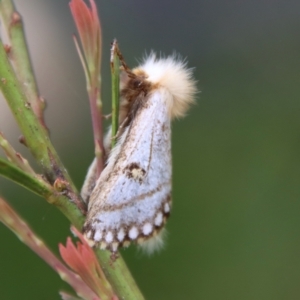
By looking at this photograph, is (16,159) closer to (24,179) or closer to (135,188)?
(24,179)

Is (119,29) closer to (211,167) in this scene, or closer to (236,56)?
(236,56)

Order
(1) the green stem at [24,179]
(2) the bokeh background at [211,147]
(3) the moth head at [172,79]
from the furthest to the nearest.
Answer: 1. (2) the bokeh background at [211,147]
2. (3) the moth head at [172,79]
3. (1) the green stem at [24,179]

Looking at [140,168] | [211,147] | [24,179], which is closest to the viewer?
[24,179]

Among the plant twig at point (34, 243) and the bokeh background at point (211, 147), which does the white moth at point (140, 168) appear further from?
the bokeh background at point (211, 147)

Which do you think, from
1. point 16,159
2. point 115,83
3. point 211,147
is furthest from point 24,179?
point 211,147

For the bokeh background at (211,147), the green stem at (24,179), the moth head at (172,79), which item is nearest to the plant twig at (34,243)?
the green stem at (24,179)

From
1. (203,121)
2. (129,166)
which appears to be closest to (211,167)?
(203,121)
